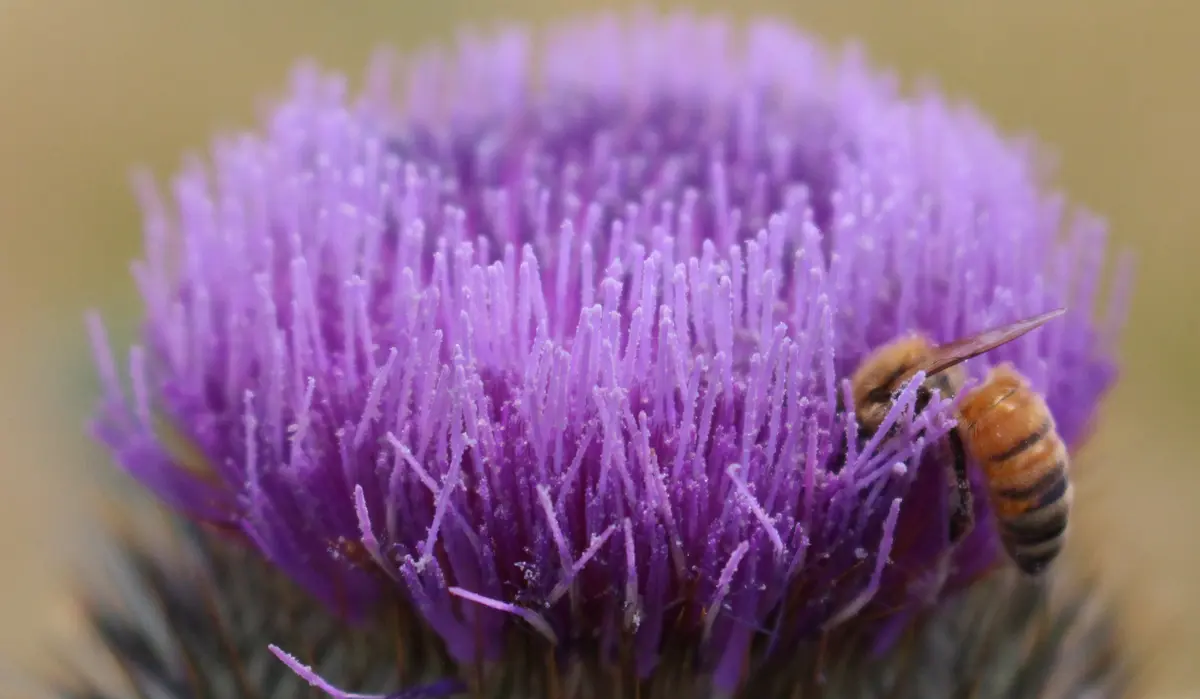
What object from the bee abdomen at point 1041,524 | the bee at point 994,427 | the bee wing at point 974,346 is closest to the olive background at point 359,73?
the bee abdomen at point 1041,524

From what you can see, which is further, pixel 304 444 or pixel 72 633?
pixel 72 633

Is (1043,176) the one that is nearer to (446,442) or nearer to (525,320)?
→ (525,320)

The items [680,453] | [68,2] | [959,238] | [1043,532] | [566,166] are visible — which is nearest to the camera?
[680,453]

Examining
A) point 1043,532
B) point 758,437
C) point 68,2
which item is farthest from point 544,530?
point 68,2

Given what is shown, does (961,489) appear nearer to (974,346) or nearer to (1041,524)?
(1041,524)

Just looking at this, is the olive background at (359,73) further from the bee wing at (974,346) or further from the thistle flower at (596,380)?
the bee wing at (974,346)

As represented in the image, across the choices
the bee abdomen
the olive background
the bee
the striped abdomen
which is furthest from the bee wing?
the olive background
